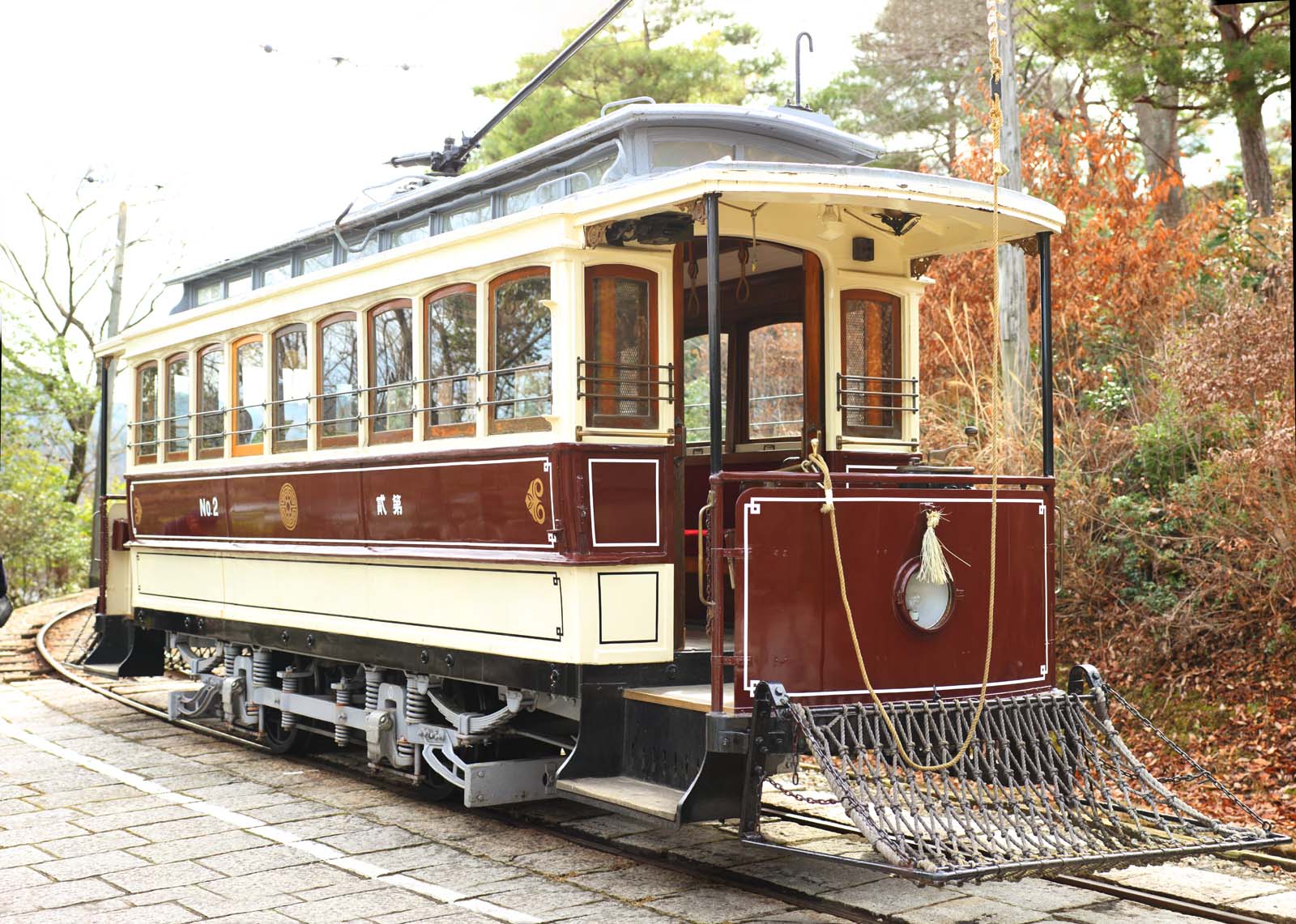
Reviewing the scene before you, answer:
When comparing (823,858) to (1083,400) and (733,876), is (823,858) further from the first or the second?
(1083,400)

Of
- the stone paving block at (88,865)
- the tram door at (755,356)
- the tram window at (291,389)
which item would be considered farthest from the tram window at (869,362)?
the stone paving block at (88,865)

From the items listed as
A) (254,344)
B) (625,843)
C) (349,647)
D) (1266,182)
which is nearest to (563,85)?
(1266,182)

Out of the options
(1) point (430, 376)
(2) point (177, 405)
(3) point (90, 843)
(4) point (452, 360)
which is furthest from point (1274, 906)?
(2) point (177, 405)

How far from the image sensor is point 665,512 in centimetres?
664

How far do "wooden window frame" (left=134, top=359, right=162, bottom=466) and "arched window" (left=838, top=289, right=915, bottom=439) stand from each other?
5.87m

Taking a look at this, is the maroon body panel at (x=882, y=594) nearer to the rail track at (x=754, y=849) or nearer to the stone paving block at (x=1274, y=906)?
the rail track at (x=754, y=849)

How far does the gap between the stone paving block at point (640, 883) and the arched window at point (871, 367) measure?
2548mm

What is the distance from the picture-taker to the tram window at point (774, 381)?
7.65m

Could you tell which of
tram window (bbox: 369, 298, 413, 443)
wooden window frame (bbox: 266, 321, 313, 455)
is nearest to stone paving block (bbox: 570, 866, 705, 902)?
tram window (bbox: 369, 298, 413, 443)

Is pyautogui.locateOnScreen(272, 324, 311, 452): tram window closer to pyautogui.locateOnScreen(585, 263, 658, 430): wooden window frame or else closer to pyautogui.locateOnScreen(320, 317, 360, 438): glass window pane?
pyautogui.locateOnScreen(320, 317, 360, 438): glass window pane

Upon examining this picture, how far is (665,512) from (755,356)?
70.8 inches

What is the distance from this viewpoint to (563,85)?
2480cm

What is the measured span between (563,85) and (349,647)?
18.3 meters

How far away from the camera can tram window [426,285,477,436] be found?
285 inches
